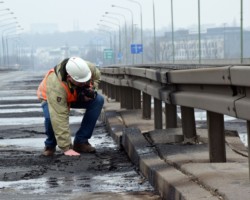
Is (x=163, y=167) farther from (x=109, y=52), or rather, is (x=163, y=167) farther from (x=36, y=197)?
(x=109, y=52)

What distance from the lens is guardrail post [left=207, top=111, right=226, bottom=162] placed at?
6.92m

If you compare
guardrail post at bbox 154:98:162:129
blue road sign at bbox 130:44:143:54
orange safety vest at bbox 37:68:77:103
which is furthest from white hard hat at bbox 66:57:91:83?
blue road sign at bbox 130:44:143:54

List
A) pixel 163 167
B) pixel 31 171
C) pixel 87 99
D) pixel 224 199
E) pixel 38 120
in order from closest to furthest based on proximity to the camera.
Result: pixel 224 199 → pixel 163 167 → pixel 31 171 → pixel 87 99 → pixel 38 120

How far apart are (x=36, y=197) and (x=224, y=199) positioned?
1.95 meters

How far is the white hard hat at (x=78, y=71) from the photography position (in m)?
9.30

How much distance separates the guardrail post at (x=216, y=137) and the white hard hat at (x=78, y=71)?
2.64 m

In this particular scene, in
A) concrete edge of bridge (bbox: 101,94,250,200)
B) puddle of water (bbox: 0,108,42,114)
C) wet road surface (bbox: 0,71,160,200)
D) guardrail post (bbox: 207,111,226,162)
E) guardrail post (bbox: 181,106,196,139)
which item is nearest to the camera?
concrete edge of bridge (bbox: 101,94,250,200)

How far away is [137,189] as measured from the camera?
Answer: 269 inches

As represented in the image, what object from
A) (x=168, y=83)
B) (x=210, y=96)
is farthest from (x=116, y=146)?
(x=210, y=96)

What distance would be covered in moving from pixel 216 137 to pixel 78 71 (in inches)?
108

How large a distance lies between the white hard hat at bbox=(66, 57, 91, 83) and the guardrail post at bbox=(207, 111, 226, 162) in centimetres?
264

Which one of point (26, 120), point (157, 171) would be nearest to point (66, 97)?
point (157, 171)

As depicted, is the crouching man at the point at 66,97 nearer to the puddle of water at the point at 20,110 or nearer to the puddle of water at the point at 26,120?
the puddle of water at the point at 26,120

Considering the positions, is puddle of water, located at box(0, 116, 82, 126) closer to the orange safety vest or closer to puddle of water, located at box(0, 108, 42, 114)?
puddle of water, located at box(0, 108, 42, 114)
